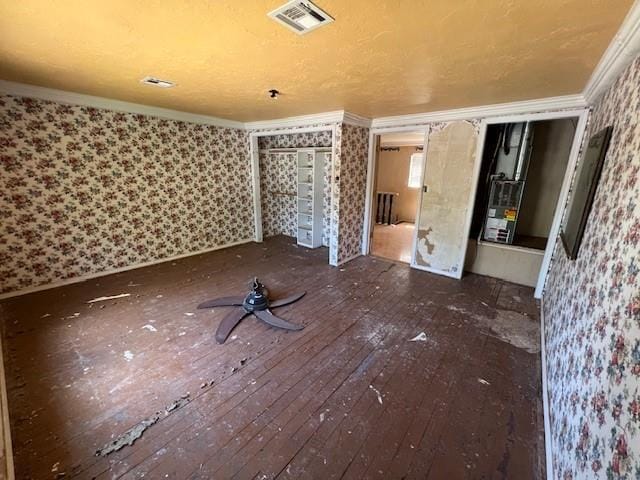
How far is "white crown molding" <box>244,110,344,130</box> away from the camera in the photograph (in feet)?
11.6

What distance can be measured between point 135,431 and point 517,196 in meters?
4.27

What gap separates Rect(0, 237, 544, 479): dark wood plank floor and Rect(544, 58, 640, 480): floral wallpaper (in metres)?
0.41

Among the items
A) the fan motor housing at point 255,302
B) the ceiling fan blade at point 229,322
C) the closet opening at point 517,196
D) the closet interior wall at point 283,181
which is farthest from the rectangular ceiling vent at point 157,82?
the closet opening at point 517,196

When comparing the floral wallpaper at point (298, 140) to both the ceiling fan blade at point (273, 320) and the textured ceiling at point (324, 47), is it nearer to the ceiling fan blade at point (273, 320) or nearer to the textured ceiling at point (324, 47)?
the textured ceiling at point (324, 47)

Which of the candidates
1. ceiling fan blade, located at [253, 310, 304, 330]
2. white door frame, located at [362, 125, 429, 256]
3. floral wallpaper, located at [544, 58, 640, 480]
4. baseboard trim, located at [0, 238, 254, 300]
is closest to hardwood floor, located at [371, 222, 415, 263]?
white door frame, located at [362, 125, 429, 256]

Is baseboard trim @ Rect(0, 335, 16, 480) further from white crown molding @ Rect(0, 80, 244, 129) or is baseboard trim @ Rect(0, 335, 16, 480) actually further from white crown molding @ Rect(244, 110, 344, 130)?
white crown molding @ Rect(244, 110, 344, 130)

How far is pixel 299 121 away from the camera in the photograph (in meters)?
4.00

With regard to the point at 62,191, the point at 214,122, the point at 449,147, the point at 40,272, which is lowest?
the point at 40,272

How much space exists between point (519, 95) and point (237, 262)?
154 inches

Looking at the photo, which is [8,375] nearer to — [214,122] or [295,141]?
[214,122]

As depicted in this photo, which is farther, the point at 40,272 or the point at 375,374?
the point at 40,272

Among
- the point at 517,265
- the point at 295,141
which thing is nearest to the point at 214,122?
the point at 295,141

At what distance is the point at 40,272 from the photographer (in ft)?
9.84

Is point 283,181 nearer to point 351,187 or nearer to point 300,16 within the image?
point 351,187
